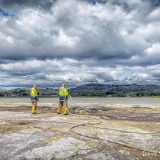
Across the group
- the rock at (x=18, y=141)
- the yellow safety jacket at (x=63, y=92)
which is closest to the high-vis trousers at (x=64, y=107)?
the yellow safety jacket at (x=63, y=92)

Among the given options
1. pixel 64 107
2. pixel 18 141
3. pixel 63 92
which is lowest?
pixel 18 141

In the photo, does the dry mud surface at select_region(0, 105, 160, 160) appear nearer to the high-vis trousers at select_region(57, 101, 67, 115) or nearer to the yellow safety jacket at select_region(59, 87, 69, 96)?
the high-vis trousers at select_region(57, 101, 67, 115)

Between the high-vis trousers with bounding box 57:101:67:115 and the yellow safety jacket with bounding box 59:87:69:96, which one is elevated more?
the yellow safety jacket with bounding box 59:87:69:96

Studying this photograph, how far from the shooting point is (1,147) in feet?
39.2

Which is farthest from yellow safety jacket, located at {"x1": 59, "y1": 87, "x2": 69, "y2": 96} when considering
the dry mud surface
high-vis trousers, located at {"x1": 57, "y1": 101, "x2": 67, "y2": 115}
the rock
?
the rock

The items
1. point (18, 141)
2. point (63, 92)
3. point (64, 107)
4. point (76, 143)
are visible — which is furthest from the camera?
point (63, 92)

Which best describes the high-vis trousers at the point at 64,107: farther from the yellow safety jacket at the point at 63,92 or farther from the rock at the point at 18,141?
the rock at the point at 18,141

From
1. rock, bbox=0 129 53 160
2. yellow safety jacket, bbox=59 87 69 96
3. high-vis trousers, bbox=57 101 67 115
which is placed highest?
yellow safety jacket, bbox=59 87 69 96

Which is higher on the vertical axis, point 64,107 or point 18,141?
point 64,107

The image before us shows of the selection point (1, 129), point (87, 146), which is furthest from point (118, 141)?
point (1, 129)

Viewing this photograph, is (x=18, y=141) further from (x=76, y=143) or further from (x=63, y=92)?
(x=63, y=92)

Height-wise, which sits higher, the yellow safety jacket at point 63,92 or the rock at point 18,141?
the yellow safety jacket at point 63,92

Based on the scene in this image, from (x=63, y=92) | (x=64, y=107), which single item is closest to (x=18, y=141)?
(x=64, y=107)

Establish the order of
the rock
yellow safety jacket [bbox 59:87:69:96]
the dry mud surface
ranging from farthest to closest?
yellow safety jacket [bbox 59:87:69:96] < the rock < the dry mud surface
